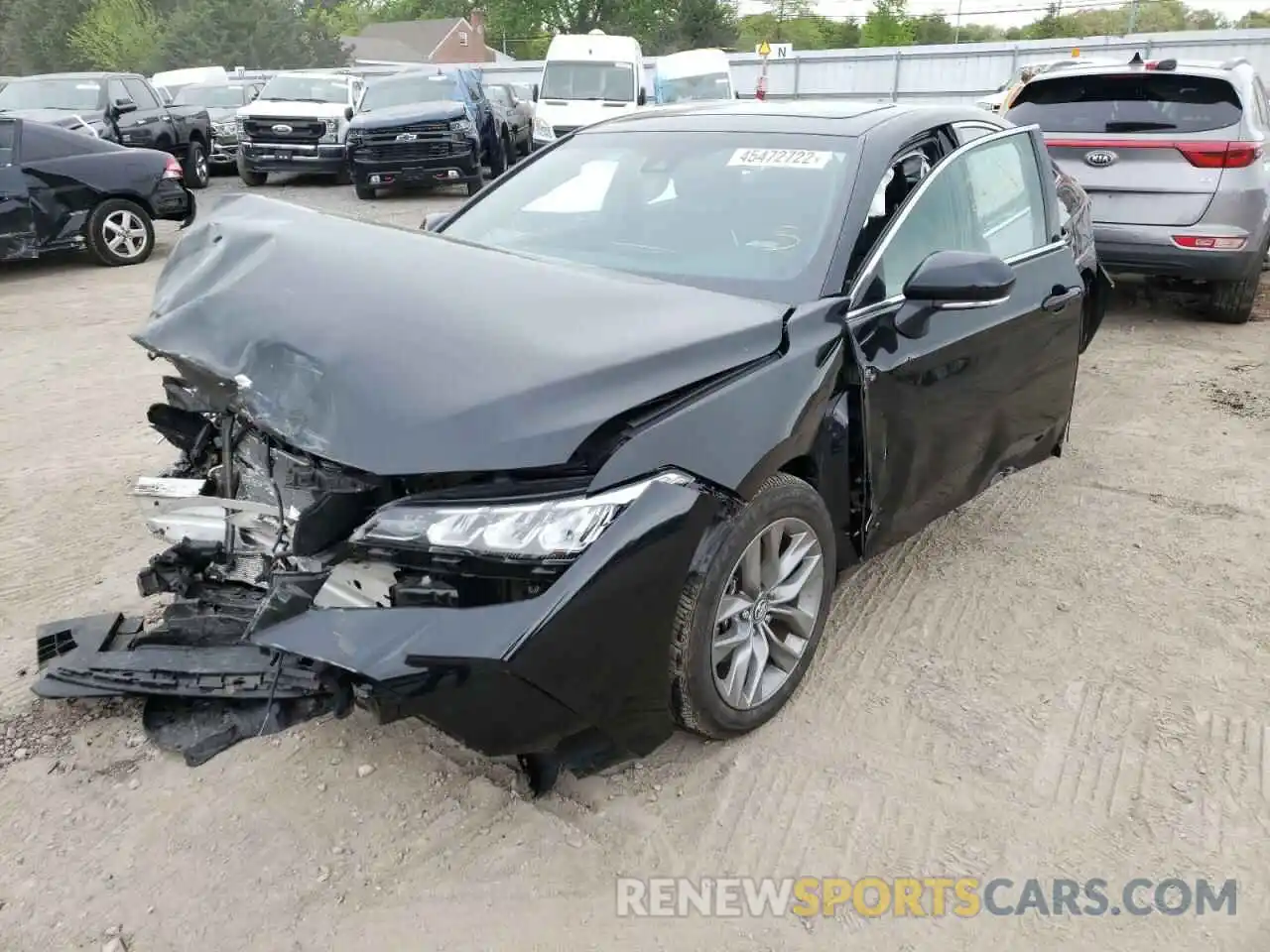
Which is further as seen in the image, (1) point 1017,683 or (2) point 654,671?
(1) point 1017,683

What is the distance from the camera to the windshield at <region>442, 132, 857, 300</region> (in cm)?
309

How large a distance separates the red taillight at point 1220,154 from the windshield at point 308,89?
13925 mm

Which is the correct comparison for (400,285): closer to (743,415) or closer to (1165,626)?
(743,415)

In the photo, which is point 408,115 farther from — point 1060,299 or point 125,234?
point 1060,299

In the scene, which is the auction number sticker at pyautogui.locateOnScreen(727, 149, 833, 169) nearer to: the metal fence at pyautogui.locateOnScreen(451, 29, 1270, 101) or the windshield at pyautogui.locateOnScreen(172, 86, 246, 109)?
the windshield at pyautogui.locateOnScreen(172, 86, 246, 109)

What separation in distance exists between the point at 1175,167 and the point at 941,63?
72.3ft

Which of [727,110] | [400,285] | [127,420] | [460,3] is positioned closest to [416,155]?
[127,420]

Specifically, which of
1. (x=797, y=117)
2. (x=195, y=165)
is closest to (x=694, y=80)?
(x=195, y=165)

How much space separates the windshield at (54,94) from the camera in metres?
13.4

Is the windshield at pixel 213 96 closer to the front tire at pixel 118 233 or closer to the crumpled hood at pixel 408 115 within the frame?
the crumpled hood at pixel 408 115

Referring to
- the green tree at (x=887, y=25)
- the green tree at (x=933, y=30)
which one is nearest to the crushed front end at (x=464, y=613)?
the green tree at (x=933, y=30)

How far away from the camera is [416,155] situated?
1432 cm

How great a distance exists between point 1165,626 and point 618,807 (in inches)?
82.3

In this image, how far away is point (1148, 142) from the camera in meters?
6.86
